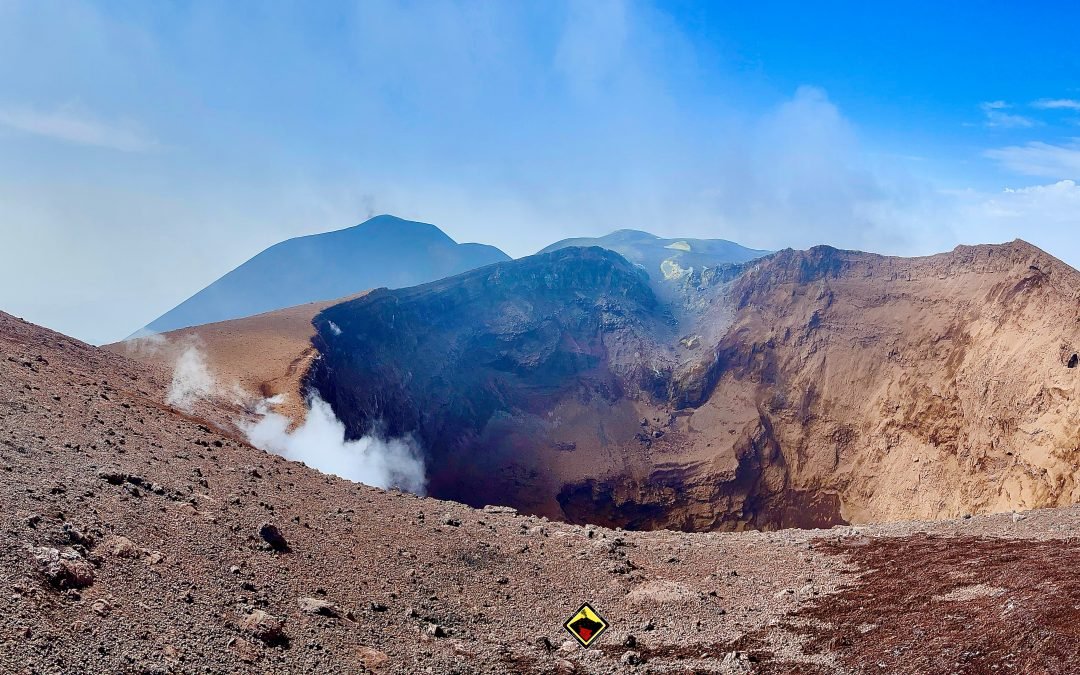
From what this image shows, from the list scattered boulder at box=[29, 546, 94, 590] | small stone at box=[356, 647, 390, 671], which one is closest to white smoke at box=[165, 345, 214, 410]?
scattered boulder at box=[29, 546, 94, 590]

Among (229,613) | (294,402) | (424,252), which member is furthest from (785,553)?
(424,252)

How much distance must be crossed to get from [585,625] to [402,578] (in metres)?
4.81

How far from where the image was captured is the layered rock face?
4559 centimetres

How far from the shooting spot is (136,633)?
431 inches

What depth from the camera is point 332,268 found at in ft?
599

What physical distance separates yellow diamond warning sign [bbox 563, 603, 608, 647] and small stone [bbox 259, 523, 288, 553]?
24.1ft

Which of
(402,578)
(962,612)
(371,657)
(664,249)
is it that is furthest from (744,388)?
(664,249)

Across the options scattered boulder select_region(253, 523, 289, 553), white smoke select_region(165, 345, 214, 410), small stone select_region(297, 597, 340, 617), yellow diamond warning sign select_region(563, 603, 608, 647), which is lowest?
yellow diamond warning sign select_region(563, 603, 608, 647)

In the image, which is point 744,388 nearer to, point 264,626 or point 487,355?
point 487,355

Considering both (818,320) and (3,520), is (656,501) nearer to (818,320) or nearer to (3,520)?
(818,320)

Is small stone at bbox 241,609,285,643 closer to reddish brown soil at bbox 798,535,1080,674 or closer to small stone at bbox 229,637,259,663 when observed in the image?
small stone at bbox 229,637,259,663

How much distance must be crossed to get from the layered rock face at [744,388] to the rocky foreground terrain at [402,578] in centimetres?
2256

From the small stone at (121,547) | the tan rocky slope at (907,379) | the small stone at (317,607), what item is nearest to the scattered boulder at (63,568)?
the small stone at (121,547)

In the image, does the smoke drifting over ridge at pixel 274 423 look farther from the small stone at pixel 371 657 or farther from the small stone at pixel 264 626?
the small stone at pixel 371 657
